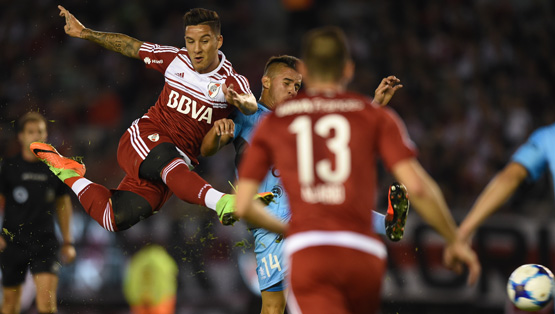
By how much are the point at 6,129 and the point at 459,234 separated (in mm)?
7472

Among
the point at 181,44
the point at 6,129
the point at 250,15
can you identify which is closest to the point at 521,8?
→ the point at 250,15

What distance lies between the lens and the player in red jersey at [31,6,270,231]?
693 cm

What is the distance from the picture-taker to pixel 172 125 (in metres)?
7.09

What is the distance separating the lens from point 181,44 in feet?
51.3

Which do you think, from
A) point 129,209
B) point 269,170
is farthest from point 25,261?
point 269,170

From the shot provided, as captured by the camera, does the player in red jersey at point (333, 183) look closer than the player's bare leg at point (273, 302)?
Yes

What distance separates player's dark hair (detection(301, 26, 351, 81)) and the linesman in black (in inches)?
221

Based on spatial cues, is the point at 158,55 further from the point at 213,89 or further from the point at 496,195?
the point at 496,195

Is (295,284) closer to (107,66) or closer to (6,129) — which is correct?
(6,129)

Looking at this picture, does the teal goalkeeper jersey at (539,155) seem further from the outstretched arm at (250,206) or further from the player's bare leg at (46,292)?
the player's bare leg at (46,292)

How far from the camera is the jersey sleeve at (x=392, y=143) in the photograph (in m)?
3.75

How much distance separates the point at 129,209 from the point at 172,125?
0.85 metres

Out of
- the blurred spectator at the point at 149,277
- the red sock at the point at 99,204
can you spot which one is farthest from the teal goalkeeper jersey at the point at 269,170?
the blurred spectator at the point at 149,277

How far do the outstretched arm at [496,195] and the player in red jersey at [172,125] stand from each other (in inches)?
121
